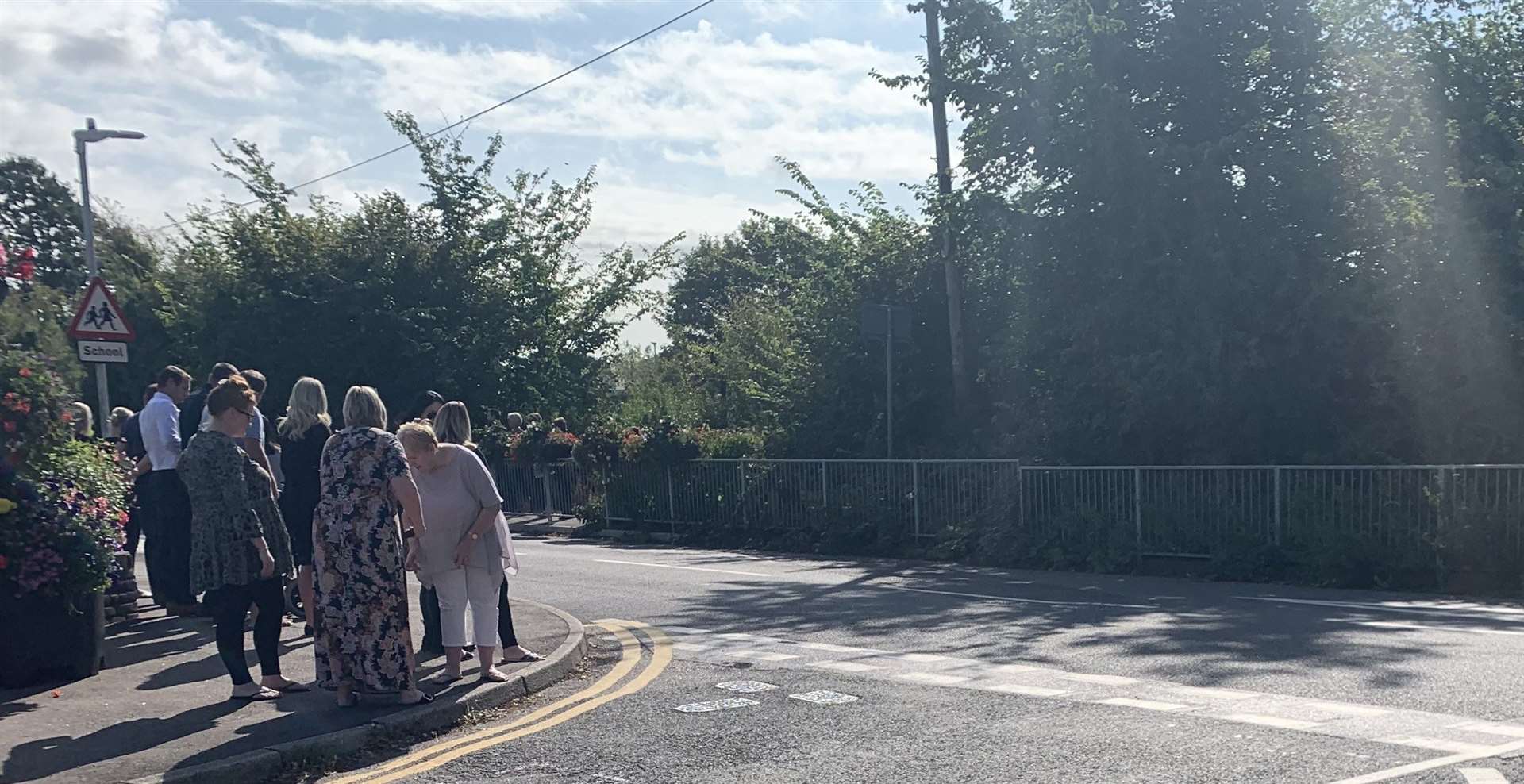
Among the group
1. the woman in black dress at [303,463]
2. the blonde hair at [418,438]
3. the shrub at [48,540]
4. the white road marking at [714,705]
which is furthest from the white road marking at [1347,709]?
the shrub at [48,540]

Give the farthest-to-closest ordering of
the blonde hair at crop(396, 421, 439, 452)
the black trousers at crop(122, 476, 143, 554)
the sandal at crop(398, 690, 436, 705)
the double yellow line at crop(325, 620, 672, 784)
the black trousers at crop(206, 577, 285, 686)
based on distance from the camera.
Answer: the black trousers at crop(122, 476, 143, 554) < the blonde hair at crop(396, 421, 439, 452) < the black trousers at crop(206, 577, 285, 686) < the sandal at crop(398, 690, 436, 705) < the double yellow line at crop(325, 620, 672, 784)

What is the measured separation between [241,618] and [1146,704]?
16.8 ft

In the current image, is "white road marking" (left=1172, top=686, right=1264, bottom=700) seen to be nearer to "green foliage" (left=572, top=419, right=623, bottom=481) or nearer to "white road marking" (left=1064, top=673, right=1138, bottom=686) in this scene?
"white road marking" (left=1064, top=673, right=1138, bottom=686)

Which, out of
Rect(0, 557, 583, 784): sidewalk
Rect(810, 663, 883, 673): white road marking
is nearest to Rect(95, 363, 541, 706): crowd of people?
Rect(0, 557, 583, 784): sidewalk

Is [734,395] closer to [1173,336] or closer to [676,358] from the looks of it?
[1173,336]

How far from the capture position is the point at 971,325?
22234 millimetres

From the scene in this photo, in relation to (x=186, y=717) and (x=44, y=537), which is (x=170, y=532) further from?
(x=186, y=717)

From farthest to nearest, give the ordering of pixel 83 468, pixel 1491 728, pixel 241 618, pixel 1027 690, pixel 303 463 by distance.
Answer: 1. pixel 303 463
2. pixel 83 468
3. pixel 1027 690
4. pixel 241 618
5. pixel 1491 728

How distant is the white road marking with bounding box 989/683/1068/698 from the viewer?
7953mm

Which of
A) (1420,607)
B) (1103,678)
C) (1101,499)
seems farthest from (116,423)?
(1420,607)

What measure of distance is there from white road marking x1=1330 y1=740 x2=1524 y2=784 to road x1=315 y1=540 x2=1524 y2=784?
0.05 ft

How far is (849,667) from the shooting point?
9148 mm

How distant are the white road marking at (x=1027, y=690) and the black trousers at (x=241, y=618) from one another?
4232 mm

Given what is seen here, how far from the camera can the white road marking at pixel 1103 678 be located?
8273mm
